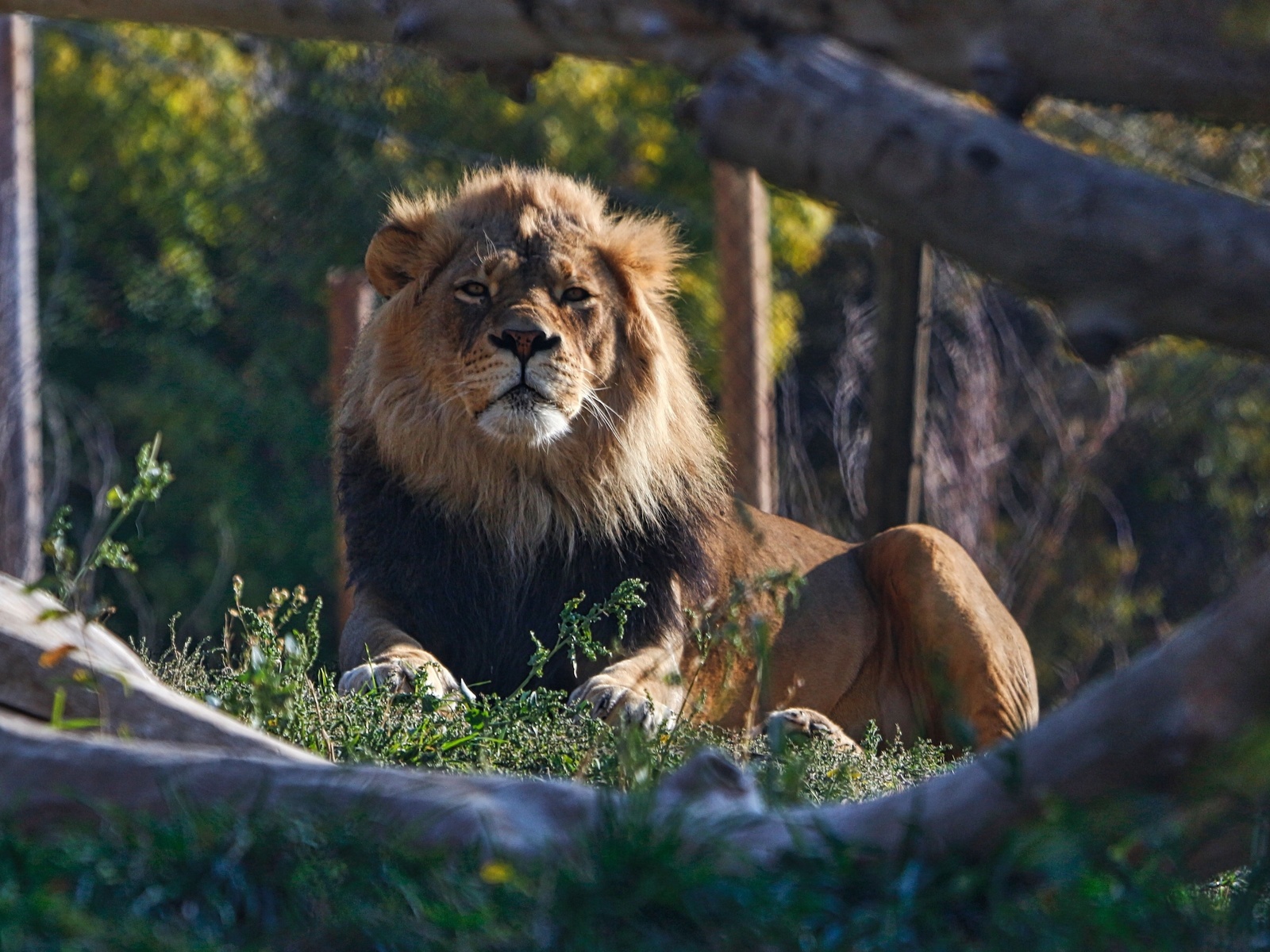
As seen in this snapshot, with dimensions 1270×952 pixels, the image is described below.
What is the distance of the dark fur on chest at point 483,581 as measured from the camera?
447cm

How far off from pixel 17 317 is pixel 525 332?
3890 mm

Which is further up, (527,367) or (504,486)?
(527,367)

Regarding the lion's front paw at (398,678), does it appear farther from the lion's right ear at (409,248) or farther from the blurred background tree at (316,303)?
the blurred background tree at (316,303)

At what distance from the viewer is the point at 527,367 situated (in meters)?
4.23

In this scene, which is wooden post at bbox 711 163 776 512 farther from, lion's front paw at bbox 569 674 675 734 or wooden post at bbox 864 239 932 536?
lion's front paw at bbox 569 674 675 734

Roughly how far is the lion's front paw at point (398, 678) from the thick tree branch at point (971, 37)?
1615 millimetres

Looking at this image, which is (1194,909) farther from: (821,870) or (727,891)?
(727,891)

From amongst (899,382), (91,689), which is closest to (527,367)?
(91,689)

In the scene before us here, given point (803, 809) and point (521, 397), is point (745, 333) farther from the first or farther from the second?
point (803, 809)

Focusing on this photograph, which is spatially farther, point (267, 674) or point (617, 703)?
point (617, 703)

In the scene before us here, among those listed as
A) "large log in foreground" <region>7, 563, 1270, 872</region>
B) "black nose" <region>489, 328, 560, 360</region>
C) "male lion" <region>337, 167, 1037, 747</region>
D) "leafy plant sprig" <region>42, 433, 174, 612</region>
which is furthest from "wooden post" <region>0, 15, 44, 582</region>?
"large log in foreground" <region>7, 563, 1270, 872</region>

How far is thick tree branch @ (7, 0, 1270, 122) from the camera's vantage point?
2.01 meters

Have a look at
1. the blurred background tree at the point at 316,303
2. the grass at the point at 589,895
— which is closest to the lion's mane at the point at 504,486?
the grass at the point at 589,895

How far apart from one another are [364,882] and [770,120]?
3.41ft
